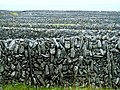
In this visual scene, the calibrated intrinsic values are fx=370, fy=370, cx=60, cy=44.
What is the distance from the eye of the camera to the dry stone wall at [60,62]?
16.2m

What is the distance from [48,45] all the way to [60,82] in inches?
67.9

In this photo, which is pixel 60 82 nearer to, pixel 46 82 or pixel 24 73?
pixel 46 82

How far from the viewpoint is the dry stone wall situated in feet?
53.2

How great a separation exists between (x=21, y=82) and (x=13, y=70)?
635 millimetres

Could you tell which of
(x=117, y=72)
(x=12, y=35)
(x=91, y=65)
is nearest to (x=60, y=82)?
(x=91, y=65)

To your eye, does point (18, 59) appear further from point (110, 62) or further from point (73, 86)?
point (110, 62)

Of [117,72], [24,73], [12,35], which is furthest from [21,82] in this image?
[12,35]

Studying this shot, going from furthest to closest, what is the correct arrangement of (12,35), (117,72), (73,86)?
(12,35)
(117,72)
(73,86)

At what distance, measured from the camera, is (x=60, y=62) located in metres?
16.3

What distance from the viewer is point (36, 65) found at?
53.3ft

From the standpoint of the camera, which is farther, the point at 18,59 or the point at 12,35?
the point at 12,35

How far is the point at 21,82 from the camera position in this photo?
16297 mm

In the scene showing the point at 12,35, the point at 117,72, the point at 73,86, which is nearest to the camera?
the point at 73,86

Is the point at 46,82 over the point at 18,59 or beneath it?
beneath
